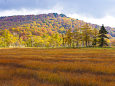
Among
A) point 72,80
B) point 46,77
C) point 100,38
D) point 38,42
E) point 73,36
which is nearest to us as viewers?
point 72,80

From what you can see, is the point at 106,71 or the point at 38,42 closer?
the point at 106,71

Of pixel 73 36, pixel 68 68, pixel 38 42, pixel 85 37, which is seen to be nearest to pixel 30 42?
pixel 38 42

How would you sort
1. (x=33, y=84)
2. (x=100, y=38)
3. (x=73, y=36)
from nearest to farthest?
(x=33, y=84), (x=100, y=38), (x=73, y=36)

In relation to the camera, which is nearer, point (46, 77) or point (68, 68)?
point (46, 77)

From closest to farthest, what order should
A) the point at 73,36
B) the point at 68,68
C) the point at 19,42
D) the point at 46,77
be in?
the point at 46,77 → the point at 68,68 → the point at 73,36 → the point at 19,42

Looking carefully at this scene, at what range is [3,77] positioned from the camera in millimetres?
4484

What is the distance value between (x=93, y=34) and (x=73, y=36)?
12705 millimetres

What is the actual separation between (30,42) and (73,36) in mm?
61209

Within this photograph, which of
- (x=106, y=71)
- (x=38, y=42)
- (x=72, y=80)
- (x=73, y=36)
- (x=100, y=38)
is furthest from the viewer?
(x=38, y=42)

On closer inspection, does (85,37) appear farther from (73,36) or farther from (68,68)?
(68,68)

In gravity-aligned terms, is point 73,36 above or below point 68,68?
above

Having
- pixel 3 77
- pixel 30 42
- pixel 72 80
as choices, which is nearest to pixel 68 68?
pixel 72 80

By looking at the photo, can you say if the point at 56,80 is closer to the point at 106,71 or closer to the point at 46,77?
the point at 46,77

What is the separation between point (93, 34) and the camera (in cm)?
5059
